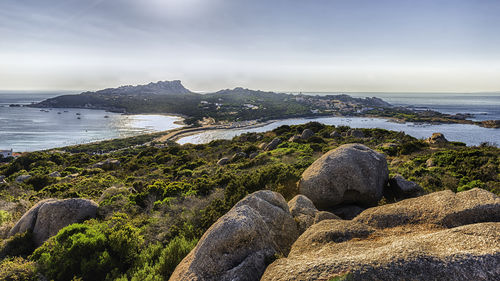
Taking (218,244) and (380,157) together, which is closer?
(218,244)

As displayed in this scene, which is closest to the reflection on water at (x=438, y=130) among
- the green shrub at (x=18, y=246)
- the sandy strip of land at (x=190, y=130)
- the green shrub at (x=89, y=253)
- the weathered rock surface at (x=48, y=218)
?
the sandy strip of land at (x=190, y=130)

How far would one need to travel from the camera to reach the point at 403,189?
30.9ft

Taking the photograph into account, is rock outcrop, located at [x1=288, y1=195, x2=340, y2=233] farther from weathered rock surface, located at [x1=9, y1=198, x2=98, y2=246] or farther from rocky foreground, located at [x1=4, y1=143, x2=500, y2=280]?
weathered rock surface, located at [x1=9, y1=198, x2=98, y2=246]

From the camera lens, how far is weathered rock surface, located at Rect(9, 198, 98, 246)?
27.6 feet

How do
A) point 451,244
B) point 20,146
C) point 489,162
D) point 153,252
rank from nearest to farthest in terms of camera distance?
1. point 451,244
2. point 153,252
3. point 489,162
4. point 20,146

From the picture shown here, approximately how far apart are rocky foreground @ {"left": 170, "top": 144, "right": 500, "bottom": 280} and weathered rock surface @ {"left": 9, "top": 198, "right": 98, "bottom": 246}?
6901 millimetres

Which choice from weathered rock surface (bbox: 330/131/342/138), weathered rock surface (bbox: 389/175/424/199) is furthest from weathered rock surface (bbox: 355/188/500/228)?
weathered rock surface (bbox: 330/131/342/138)

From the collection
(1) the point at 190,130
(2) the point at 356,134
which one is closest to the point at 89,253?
(2) the point at 356,134

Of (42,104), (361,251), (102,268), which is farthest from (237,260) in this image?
(42,104)

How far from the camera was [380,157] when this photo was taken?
10.4m

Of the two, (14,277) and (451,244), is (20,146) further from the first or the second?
(451,244)

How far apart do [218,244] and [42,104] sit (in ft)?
833

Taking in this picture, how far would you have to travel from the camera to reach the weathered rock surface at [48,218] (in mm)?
8398

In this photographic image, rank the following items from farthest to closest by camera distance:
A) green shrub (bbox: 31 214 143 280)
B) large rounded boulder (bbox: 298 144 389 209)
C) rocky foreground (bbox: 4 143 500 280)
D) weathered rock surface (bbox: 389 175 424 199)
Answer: weathered rock surface (bbox: 389 175 424 199) < large rounded boulder (bbox: 298 144 389 209) < green shrub (bbox: 31 214 143 280) < rocky foreground (bbox: 4 143 500 280)
